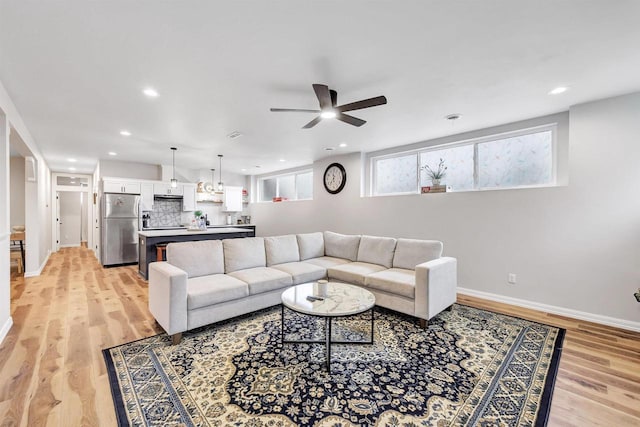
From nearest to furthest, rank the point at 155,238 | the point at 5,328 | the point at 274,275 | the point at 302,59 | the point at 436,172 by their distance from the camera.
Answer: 1. the point at 302,59
2. the point at 5,328
3. the point at 274,275
4. the point at 436,172
5. the point at 155,238

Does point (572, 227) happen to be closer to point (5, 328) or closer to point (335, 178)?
point (335, 178)

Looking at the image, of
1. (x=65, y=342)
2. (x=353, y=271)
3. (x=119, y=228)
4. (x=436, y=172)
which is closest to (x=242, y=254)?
(x=353, y=271)

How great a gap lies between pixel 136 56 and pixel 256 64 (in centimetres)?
94

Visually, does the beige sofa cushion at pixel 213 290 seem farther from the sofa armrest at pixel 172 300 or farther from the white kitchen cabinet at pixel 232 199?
the white kitchen cabinet at pixel 232 199

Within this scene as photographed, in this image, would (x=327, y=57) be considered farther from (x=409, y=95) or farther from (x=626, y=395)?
(x=626, y=395)

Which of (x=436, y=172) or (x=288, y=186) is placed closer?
(x=436, y=172)

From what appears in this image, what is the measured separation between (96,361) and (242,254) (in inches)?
68.4

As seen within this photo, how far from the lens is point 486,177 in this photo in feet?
13.8

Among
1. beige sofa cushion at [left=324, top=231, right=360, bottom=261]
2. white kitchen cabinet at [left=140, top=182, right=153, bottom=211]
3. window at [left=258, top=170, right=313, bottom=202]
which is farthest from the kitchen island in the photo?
window at [left=258, top=170, right=313, bottom=202]

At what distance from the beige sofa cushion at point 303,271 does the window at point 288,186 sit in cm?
349

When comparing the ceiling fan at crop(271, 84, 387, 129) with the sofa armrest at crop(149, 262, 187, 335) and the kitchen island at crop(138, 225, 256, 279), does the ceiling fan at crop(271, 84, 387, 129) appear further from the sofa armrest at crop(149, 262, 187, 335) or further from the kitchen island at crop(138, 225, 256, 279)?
the kitchen island at crop(138, 225, 256, 279)

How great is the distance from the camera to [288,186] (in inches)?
313

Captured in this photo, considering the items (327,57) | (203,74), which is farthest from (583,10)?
(203,74)

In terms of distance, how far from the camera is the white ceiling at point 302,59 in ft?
5.68
